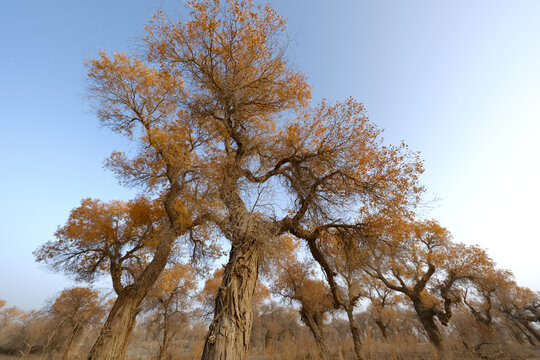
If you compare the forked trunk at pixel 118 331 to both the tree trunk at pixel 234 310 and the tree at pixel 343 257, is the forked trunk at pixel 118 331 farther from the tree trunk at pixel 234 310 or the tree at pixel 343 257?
the tree at pixel 343 257

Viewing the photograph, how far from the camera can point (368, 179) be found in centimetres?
700

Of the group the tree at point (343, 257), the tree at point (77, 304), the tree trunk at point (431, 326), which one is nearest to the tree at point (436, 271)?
the tree trunk at point (431, 326)

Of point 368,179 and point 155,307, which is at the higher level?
point 368,179

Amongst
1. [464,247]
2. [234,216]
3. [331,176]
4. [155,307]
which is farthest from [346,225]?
[155,307]

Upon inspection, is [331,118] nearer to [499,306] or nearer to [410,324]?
[499,306]

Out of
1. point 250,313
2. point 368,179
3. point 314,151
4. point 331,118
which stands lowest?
point 250,313

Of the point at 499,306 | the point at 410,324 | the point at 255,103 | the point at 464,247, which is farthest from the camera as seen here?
the point at 410,324

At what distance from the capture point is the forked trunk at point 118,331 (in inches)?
240

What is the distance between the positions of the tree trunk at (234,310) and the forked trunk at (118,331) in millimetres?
3977

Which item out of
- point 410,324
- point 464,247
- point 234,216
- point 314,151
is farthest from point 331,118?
point 410,324

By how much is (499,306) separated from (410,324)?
15.7 metres

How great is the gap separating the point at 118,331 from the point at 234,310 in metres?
4.92

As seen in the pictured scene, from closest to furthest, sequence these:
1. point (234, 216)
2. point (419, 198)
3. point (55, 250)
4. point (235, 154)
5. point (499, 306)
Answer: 1. point (234, 216)
2. point (419, 198)
3. point (235, 154)
4. point (55, 250)
5. point (499, 306)

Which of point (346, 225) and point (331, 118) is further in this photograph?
point (331, 118)
